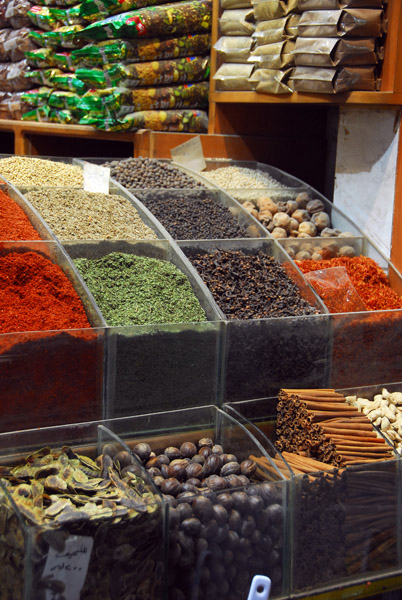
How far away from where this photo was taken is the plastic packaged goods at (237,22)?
280 centimetres

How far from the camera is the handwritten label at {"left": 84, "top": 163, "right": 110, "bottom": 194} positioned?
7.91ft

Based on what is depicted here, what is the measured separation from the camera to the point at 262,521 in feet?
4.28

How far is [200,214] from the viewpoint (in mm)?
2385

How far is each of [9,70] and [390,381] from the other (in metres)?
2.77

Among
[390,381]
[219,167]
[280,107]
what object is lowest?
[390,381]

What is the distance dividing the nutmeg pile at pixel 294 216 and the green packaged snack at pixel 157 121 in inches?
27.5

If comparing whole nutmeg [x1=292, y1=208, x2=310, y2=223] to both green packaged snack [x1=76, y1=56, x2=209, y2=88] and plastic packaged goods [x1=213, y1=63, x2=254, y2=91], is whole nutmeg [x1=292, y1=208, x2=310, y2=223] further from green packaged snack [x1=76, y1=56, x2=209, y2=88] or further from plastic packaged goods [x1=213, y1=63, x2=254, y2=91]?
green packaged snack [x1=76, y1=56, x2=209, y2=88]

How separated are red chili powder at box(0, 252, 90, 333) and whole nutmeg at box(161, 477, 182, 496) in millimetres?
468

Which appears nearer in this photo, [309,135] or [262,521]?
[262,521]

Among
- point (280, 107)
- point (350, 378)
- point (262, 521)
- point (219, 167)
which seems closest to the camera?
point (262, 521)

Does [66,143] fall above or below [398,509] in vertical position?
above

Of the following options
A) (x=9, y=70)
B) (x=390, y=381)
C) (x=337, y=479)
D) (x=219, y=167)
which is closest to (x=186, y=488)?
(x=337, y=479)

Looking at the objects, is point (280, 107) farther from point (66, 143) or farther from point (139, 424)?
point (139, 424)

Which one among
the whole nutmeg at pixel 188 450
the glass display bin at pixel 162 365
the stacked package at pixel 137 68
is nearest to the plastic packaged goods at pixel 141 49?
the stacked package at pixel 137 68
